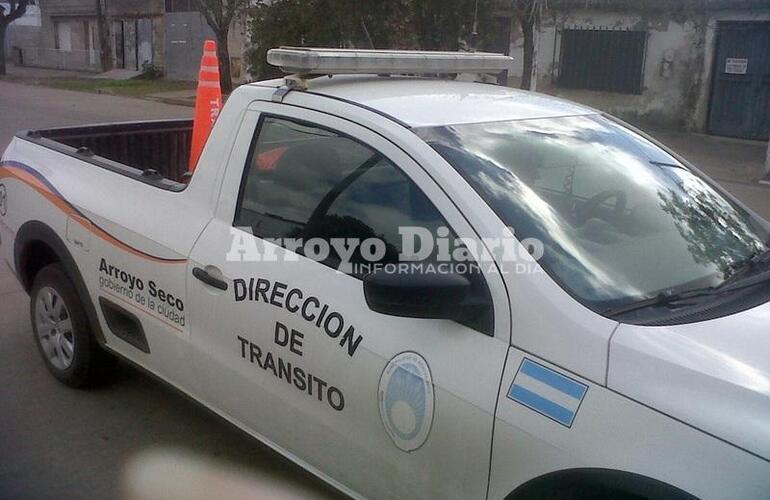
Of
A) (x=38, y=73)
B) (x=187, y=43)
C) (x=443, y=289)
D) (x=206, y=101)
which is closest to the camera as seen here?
(x=443, y=289)

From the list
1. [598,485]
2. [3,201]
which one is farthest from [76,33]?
[598,485]

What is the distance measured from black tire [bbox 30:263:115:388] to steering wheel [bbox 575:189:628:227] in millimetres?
2496

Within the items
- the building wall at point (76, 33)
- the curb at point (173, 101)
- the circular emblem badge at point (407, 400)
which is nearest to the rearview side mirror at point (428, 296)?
the circular emblem badge at point (407, 400)

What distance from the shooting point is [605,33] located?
1734 centimetres

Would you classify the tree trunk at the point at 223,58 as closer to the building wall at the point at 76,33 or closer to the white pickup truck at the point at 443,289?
the building wall at the point at 76,33

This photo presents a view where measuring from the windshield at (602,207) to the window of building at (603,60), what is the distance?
14.8m

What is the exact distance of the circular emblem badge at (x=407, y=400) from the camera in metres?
2.37

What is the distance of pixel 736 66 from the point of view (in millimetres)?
15898

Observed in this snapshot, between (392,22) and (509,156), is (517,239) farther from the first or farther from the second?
(392,22)

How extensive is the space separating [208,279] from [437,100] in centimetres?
110

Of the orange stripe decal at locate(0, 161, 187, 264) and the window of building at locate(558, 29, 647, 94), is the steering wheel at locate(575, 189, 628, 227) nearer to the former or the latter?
the orange stripe decal at locate(0, 161, 187, 264)

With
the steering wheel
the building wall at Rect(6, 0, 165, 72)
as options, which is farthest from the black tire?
the building wall at Rect(6, 0, 165, 72)

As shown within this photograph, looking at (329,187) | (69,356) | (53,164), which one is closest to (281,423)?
(329,187)

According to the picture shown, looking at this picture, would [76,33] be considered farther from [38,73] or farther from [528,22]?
[528,22]
